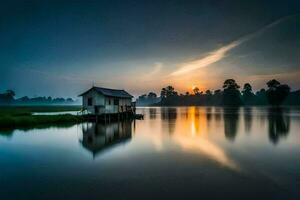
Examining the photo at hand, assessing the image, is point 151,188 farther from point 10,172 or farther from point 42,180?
point 10,172

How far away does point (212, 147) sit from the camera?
18.7m

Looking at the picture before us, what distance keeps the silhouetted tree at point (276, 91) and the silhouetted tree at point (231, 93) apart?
35.1 metres

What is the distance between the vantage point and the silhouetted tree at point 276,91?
110688 mm

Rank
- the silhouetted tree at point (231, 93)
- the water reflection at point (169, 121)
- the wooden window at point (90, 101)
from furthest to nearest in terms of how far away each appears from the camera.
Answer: the silhouetted tree at point (231, 93) < the wooden window at point (90, 101) < the water reflection at point (169, 121)

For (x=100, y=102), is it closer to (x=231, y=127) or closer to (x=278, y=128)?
(x=231, y=127)

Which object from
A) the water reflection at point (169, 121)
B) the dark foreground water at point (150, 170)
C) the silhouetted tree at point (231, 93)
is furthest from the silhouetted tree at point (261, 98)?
the dark foreground water at point (150, 170)

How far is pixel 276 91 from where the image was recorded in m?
112

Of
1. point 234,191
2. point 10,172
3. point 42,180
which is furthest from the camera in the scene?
point 10,172

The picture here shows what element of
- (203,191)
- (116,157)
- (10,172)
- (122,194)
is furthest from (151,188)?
(10,172)

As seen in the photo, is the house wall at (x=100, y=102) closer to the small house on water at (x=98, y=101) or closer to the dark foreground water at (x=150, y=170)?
the small house on water at (x=98, y=101)

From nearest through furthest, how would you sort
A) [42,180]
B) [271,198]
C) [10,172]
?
[271,198]
[42,180]
[10,172]

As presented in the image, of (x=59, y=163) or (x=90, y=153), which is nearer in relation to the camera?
(x=59, y=163)

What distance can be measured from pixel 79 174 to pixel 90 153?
17.1 ft

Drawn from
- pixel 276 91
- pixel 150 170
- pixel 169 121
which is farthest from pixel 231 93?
pixel 150 170
